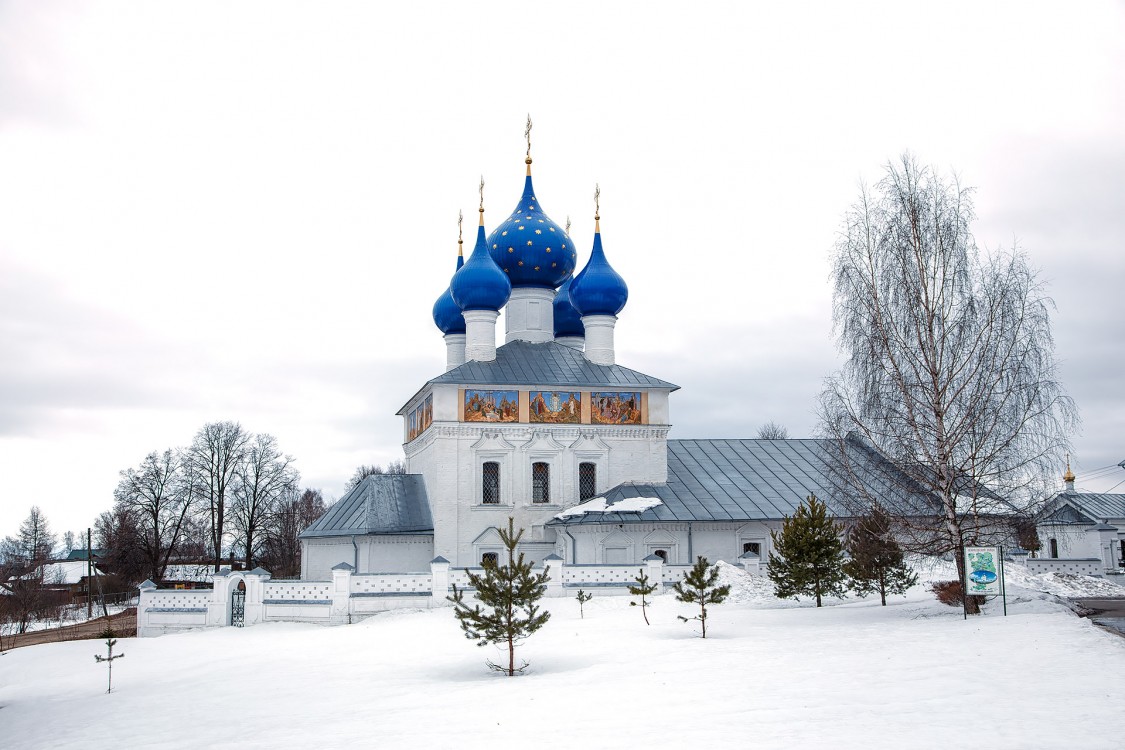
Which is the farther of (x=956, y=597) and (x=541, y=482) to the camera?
(x=541, y=482)

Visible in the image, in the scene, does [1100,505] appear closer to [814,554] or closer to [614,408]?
[614,408]

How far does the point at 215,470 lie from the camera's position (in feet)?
141

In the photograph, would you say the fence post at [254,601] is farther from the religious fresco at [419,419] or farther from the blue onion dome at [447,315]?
the blue onion dome at [447,315]

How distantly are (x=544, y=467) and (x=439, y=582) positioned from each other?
21.6 feet

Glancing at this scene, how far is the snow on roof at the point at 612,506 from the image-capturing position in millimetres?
25875

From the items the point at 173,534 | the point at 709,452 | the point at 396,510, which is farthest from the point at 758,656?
the point at 173,534

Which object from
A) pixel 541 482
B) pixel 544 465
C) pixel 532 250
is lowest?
pixel 541 482

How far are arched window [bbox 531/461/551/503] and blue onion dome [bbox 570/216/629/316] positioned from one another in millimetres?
5146

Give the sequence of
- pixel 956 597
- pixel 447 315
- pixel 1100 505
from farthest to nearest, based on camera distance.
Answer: pixel 1100 505, pixel 447 315, pixel 956 597

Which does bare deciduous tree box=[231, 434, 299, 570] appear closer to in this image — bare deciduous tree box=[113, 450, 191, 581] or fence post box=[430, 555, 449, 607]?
bare deciduous tree box=[113, 450, 191, 581]

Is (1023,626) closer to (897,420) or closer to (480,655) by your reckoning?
(897,420)

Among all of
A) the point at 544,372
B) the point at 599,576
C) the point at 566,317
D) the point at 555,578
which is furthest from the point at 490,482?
the point at 566,317

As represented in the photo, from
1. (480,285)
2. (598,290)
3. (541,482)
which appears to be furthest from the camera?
(598,290)

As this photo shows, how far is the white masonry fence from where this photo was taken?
2189 cm
